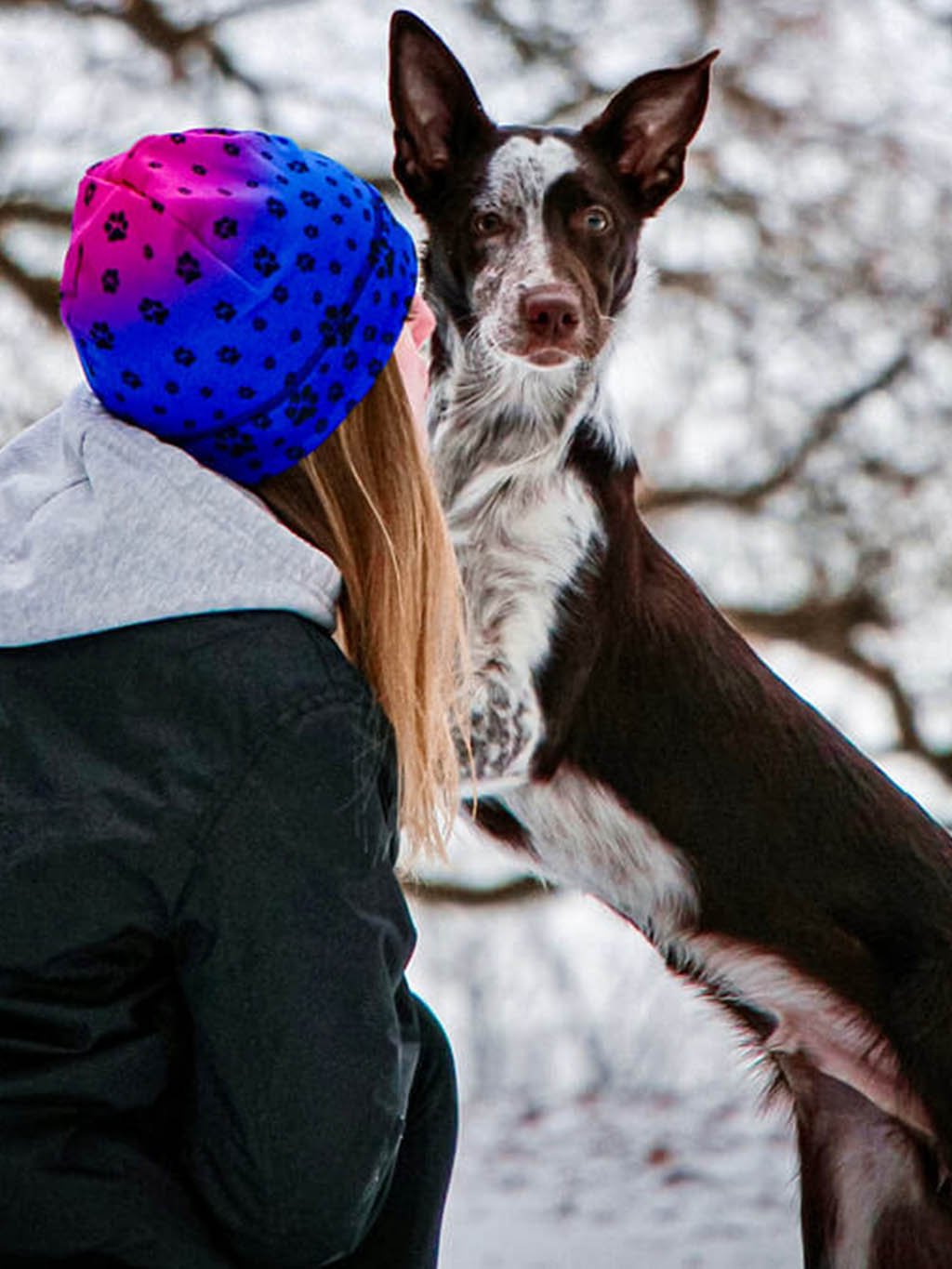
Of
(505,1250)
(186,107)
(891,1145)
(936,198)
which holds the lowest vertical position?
(505,1250)

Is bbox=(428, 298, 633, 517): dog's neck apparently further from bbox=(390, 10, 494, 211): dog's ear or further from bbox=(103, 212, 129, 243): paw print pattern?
bbox=(103, 212, 129, 243): paw print pattern

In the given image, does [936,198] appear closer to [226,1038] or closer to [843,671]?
[843,671]

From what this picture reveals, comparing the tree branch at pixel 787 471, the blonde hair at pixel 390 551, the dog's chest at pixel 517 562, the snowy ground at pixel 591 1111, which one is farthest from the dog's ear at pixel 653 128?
the tree branch at pixel 787 471

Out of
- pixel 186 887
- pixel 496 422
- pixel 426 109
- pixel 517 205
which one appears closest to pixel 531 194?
pixel 517 205

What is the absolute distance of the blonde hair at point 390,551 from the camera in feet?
4.35

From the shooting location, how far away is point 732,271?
Answer: 15.5ft

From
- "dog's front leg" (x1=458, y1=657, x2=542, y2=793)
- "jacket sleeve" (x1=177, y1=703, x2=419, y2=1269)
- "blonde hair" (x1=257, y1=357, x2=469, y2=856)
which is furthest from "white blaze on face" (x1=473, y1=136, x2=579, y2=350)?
"jacket sleeve" (x1=177, y1=703, x2=419, y2=1269)

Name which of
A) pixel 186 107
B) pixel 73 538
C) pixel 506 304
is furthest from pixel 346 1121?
pixel 186 107

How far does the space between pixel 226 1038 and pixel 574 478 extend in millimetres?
1004

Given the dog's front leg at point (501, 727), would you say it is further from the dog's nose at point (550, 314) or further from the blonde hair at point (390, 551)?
the blonde hair at point (390, 551)

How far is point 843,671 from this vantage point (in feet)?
16.8

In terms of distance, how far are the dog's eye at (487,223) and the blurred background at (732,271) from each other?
6.84ft

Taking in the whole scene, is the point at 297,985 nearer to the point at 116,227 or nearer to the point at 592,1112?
the point at 116,227

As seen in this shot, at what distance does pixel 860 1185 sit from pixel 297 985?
1.18 m
